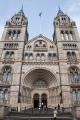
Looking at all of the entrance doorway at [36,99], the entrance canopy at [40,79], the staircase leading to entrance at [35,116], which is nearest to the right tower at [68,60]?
the staircase leading to entrance at [35,116]

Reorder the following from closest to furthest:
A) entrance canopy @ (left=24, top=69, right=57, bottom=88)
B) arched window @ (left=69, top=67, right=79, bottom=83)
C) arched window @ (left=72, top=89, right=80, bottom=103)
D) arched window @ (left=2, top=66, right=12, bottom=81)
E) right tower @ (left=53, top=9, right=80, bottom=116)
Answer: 1. right tower @ (left=53, top=9, right=80, bottom=116)
2. arched window @ (left=72, top=89, right=80, bottom=103)
3. arched window @ (left=69, top=67, right=79, bottom=83)
4. arched window @ (left=2, top=66, right=12, bottom=81)
5. entrance canopy @ (left=24, top=69, right=57, bottom=88)

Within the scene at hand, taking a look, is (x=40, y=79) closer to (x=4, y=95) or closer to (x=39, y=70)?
(x=39, y=70)

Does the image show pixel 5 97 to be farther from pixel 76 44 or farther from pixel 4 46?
pixel 76 44

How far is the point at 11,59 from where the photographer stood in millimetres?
28484

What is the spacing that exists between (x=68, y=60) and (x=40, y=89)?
7.96 metres

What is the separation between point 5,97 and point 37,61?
910 centimetres

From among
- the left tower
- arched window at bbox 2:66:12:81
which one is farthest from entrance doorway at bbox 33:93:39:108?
arched window at bbox 2:66:12:81

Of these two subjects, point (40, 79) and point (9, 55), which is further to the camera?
point (9, 55)

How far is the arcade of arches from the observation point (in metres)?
25.5

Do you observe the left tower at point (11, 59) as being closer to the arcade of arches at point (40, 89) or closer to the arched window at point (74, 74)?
the arcade of arches at point (40, 89)

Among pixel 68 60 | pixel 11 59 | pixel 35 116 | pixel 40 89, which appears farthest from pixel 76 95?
pixel 11 59

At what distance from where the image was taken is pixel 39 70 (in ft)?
90.9

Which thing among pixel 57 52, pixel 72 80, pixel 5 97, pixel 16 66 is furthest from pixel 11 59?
pixel 72 80

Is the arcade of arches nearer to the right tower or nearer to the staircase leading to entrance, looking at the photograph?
the right tower
